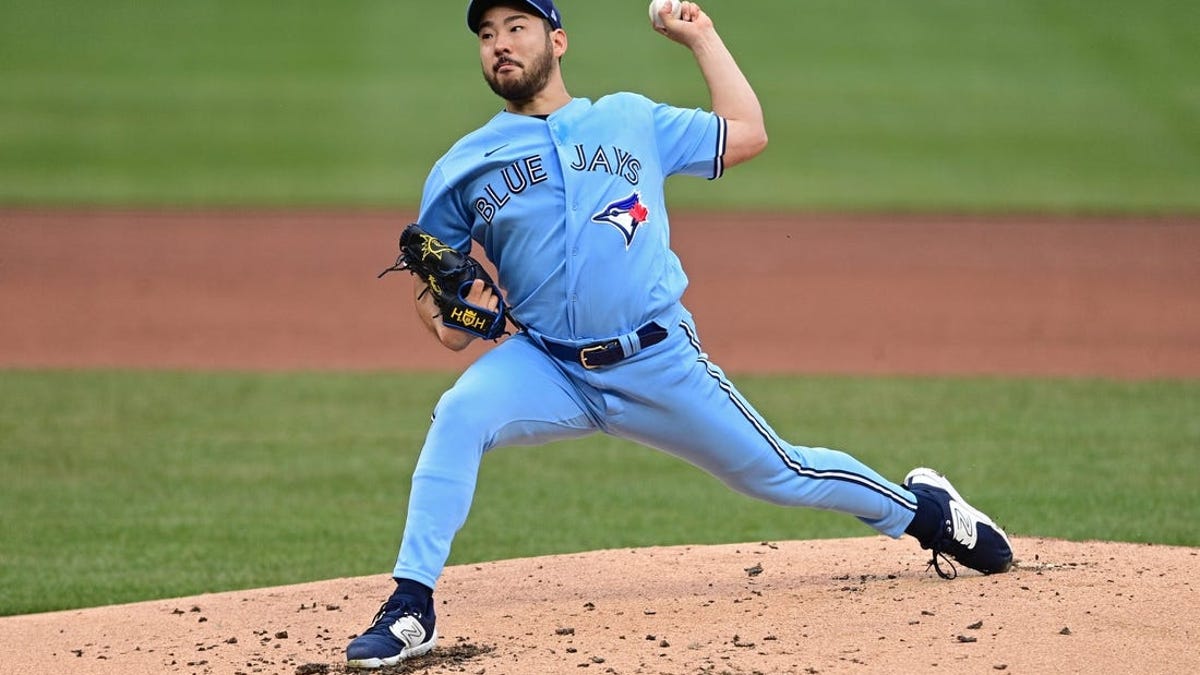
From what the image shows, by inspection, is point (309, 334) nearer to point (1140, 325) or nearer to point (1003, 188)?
point (1140, 325)

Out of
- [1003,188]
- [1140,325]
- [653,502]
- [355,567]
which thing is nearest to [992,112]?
[1003,188]

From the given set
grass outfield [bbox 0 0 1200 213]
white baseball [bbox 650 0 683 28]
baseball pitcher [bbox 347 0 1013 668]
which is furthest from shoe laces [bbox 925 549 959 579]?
grass outfield [bbox 0 0 1200 213]

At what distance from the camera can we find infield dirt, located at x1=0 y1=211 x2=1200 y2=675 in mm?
4699

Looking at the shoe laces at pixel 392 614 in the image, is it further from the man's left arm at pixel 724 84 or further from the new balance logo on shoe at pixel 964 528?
the new balance logo on shoe at pixel 964 528

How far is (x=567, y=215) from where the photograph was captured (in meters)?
4.80

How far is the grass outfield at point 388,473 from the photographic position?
721 centimetres

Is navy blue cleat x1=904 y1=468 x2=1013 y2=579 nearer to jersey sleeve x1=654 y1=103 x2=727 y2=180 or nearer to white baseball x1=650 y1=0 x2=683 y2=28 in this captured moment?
jersey sleeve x1=654 y1=103 x2=727 y2=180

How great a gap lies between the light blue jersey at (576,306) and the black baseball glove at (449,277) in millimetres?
116

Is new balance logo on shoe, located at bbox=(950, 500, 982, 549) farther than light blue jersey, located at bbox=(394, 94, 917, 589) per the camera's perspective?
Yes

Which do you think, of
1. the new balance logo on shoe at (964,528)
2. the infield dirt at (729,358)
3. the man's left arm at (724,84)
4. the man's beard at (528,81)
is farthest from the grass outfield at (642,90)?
the man's beard at (528,81)

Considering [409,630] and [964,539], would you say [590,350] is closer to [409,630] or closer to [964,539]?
[409,630]

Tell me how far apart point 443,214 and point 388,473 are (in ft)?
13.2

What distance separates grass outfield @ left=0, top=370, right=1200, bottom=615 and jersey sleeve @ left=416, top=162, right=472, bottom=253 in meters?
2.33

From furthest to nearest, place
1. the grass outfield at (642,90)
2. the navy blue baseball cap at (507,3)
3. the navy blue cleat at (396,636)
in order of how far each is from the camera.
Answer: the grass outfield at (642,90) → the navy blue baseball cap at (507,3) → the navy blue cleat at (396,636)
